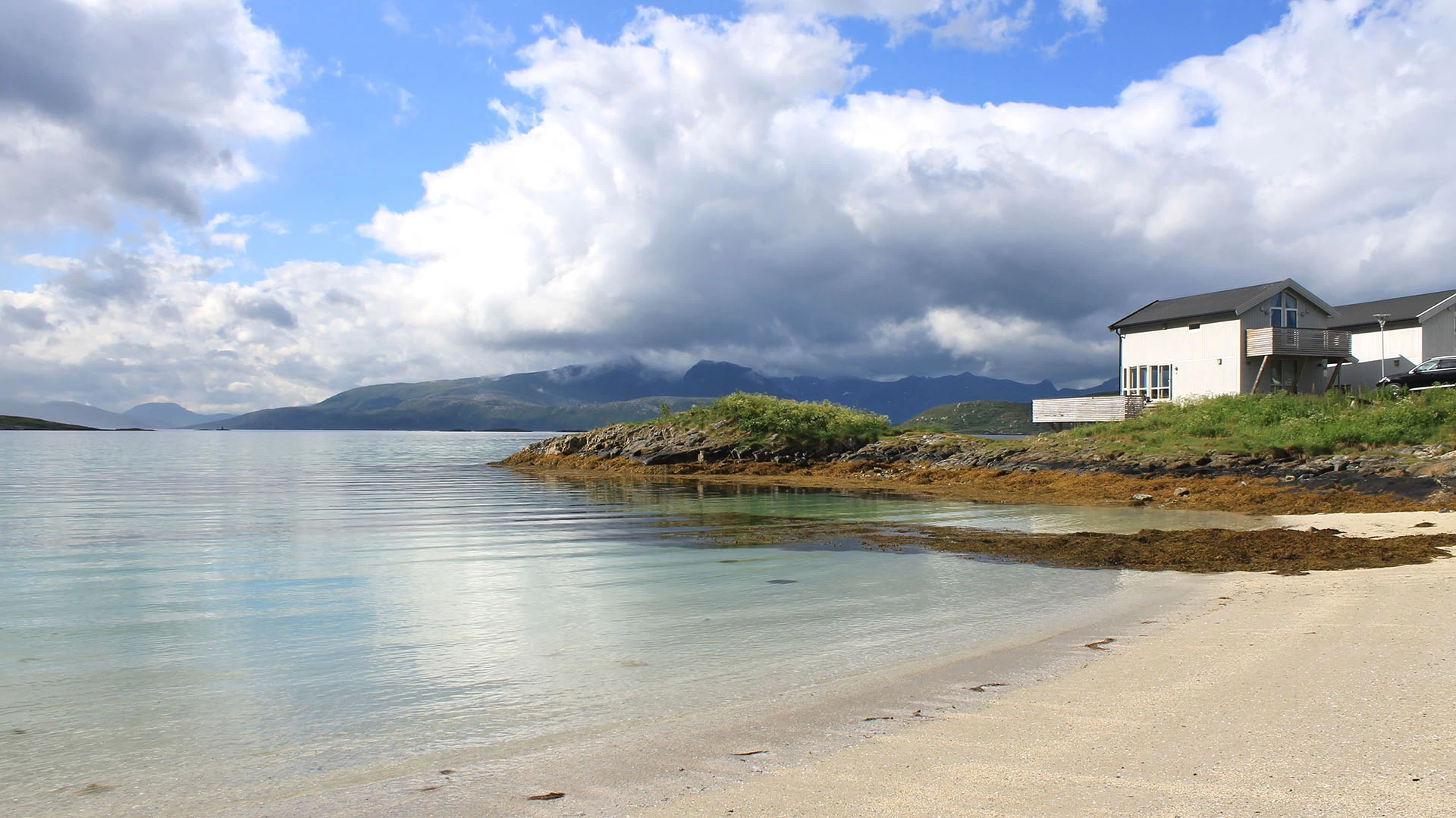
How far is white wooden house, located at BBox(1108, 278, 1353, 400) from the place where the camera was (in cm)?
4009

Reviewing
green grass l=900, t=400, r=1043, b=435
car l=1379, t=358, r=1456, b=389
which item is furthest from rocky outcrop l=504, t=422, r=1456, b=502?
green grass l=900, t=400, r=1043, b=435

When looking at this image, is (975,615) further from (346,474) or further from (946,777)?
(346,474)

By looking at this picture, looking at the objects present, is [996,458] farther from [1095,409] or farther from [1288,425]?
[1095,409]

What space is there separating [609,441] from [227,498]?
24.0m

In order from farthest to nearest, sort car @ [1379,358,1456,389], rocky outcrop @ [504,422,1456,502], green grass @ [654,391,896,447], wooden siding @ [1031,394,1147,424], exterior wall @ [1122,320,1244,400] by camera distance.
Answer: green grass @ [654,391,896,447], wooden siding @ [1031,394,1147,424], exterior wall @ [1122,320,1244,400], car @ [1379,358,1456,389], rocky outcrop @ [504,422,1456,502]

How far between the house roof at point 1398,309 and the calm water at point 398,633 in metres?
32.9

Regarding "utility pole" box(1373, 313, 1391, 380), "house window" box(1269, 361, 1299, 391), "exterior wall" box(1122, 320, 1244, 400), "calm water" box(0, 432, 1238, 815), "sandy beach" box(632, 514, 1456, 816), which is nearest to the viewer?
"sandy beach" box(632, 514, 1456, 816)

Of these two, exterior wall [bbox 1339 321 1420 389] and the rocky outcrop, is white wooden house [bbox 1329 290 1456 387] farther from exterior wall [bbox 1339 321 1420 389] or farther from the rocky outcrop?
the rocky outcrop

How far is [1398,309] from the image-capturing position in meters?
44.4

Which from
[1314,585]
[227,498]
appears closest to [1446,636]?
[1314,585]

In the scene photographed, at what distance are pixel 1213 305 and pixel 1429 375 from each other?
9.63 meters

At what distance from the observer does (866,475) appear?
3672 centimetres

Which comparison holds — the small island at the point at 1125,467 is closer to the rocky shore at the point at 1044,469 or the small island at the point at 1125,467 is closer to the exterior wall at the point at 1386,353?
the rocky shore at the point at 1044,469

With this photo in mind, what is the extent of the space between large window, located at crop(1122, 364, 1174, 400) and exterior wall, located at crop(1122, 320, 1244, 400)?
0.22 metres
